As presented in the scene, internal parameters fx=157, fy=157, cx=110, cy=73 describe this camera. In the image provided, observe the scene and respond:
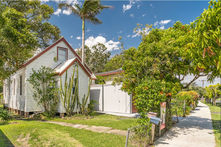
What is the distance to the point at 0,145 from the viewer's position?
18.1 feet

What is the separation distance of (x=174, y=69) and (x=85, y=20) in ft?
34.2

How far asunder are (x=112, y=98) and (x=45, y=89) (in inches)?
249

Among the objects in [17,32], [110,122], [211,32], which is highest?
[17,32]

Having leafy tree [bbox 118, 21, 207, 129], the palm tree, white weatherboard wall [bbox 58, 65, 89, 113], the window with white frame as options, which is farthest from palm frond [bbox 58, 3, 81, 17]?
leafy tree [bbox 118, 21, 207, 129]

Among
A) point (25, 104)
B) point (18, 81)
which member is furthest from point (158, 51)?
point (18, 81)

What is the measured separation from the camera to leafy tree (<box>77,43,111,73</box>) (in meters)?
36.1

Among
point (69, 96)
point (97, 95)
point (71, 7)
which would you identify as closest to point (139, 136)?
point (69, 96)

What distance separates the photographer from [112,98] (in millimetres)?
15547

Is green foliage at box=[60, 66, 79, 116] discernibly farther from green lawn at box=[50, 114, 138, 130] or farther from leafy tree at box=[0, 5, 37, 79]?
leafy tree at box=[0, 5, 37, 79]

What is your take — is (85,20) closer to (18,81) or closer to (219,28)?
(18,81)

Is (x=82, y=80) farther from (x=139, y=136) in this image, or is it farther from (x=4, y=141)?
(x=139, y=136)

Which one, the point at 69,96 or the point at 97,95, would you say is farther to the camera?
the point at 97,95

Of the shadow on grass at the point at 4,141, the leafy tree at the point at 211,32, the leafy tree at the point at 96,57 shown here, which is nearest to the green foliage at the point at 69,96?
the shadow on grass at the point at 4,141

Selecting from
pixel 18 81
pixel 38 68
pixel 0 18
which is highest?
pixel 0 18
